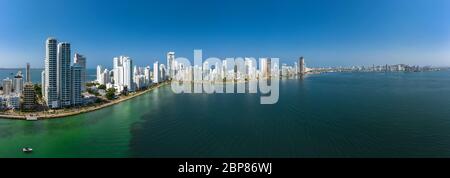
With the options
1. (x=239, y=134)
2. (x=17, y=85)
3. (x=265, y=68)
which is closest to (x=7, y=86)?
(x=17, y=85)

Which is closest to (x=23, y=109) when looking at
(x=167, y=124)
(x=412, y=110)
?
(x=167, y=124)

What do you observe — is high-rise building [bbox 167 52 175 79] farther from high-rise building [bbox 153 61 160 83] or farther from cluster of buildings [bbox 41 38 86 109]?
cluster of buildings [bbox 41 38 86 109]

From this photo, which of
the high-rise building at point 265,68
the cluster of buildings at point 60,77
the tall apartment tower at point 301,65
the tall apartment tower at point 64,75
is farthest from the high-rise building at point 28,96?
the tall apartment tower at point 301,65

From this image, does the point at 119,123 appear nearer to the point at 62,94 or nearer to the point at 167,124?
the point at 167,124

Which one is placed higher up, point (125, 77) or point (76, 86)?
point (125, 77)

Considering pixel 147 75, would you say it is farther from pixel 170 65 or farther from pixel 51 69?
pixel 51 69

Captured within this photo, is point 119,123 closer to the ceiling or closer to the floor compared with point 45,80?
closer to the floor
